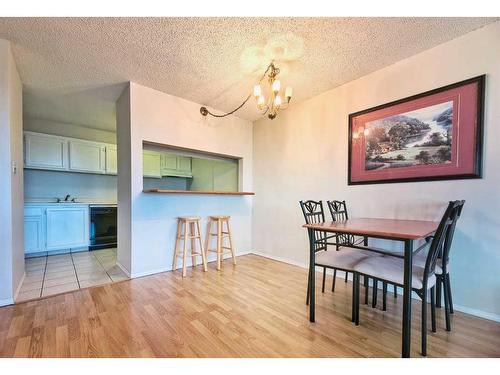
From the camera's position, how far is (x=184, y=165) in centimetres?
518

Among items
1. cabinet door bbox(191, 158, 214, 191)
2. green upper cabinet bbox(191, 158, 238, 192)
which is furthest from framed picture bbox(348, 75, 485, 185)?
cabinet door bbox(191, 158, 214, 191)

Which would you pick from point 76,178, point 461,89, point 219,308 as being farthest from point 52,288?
point 461,89

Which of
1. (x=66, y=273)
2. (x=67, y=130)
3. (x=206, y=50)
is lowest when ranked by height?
(x=66, y=273)

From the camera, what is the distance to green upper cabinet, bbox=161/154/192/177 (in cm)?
484

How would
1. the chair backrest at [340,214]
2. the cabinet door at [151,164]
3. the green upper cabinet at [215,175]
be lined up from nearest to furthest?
the chair backrest at [340,214] < the green upper cabinet at [215,175] < the cabinet door at [151,164]

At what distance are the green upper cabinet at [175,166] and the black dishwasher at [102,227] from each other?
130cm

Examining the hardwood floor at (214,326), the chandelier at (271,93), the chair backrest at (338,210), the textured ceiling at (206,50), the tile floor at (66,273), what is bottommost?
the tile floor at (66,273)

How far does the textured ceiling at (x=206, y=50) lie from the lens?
1.72m

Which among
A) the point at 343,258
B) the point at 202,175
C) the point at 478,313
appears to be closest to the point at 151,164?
the point at 202,175

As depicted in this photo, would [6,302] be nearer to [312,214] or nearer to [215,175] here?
[312,214]

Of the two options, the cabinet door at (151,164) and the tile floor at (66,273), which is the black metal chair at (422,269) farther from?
the cabinet door at (151,164)

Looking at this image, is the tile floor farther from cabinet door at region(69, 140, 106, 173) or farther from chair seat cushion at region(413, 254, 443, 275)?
chair seat cushion at region(413, 254, 443, 275)

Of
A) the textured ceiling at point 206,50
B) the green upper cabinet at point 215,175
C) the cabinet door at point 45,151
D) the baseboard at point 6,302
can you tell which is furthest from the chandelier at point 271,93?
the baseboard at point 6,302

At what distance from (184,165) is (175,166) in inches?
9.4
